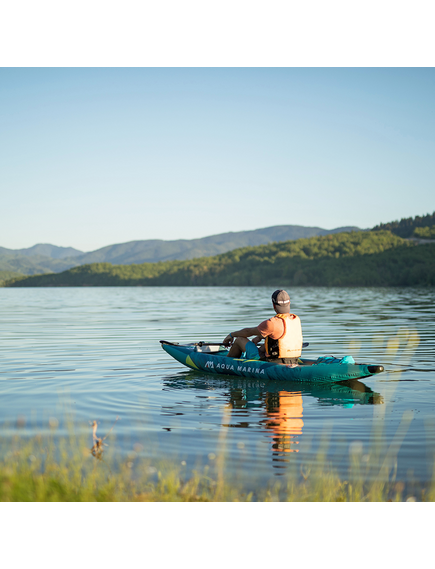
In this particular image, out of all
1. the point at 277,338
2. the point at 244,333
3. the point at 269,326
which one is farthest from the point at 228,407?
the point at 244,333

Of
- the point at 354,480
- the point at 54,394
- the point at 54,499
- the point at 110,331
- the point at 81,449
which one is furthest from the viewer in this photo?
the point at 110,331

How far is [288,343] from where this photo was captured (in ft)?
42.3

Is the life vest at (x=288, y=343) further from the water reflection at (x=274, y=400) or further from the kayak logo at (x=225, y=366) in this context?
the kayak logo at (x=225, y=366)

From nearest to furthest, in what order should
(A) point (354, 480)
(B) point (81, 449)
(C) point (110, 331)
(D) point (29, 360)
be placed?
Answer: (A) point (354, 480) → (B) point (81, 449) → (D) point (29, 360) → (C) point (110, 331)

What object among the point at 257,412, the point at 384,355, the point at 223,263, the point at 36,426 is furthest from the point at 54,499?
the point at 223,263

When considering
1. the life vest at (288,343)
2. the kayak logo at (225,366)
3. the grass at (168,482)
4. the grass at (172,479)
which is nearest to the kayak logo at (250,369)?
the kayak logo at (225,366)

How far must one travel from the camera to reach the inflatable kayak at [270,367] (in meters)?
12.1

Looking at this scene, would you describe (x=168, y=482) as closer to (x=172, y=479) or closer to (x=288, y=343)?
(x=172, y=479)

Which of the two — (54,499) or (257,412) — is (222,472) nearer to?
(54,499)

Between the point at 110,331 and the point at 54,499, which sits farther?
the point at 110,331

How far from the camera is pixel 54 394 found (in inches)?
481

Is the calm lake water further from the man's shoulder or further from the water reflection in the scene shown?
the man's shoulder

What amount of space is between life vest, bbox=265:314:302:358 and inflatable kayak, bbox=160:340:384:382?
25cm

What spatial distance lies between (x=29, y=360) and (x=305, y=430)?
10.9 m
